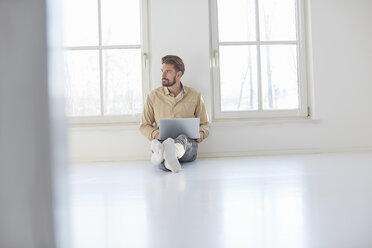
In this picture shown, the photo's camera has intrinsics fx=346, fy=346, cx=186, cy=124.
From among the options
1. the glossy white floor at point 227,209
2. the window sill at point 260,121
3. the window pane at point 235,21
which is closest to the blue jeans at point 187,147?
the glossy white floor at point 227,209

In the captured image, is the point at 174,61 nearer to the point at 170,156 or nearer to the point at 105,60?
the point at 105,60

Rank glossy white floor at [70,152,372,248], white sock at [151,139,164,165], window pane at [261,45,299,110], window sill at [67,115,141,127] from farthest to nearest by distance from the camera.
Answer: window pane at [261,45,299,110], window sill at [67,115,141,127], white sock at [151,139,164,165], glossy white floor at [70,152,372,248]

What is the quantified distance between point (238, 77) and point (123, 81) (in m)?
1.21

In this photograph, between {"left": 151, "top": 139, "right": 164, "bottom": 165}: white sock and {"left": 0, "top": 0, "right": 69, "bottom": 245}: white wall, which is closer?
{"left": 0, "top": 0, "right": 69, "bottom": 245}: white wall

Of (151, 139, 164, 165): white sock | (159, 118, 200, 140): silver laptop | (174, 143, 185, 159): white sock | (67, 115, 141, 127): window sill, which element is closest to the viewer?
(151, 139, 164, 165): white sock

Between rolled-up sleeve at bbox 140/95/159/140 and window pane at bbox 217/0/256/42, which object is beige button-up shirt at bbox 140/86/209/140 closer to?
rolled-up sleeve at bbox 140/95/159/140

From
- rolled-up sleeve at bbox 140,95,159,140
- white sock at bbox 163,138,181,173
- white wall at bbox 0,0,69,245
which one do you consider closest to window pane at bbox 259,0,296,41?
rolled-up sleeve at bbox 140,95,159,140

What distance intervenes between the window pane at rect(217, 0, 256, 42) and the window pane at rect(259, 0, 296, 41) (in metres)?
0.12

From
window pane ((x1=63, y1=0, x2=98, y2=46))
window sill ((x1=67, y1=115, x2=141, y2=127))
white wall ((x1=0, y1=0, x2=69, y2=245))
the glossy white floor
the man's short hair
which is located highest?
window pane ((x1=63, y1=0, x2=98, y2=46))

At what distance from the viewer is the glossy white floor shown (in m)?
0.90

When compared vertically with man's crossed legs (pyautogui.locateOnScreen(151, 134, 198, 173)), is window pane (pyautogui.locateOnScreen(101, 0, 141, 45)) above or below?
above

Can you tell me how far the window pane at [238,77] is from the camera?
3.67m

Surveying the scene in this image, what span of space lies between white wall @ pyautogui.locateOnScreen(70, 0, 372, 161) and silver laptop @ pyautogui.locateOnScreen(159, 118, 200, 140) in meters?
0.70

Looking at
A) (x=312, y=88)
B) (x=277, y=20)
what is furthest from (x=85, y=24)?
(x=312, y=88)
